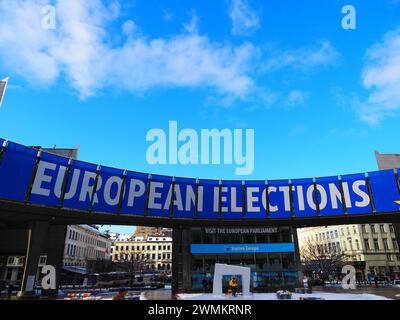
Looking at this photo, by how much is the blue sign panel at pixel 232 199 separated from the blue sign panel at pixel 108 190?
1052 cm

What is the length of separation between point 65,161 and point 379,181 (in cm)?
2853

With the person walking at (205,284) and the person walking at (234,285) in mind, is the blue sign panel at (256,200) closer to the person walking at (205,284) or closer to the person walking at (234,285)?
the person walking at (205,284)

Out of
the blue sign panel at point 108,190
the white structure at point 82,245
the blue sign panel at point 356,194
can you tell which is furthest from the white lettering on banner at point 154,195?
the white structure at point 82,245

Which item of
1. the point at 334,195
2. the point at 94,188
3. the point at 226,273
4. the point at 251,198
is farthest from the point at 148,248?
the point at 226,273

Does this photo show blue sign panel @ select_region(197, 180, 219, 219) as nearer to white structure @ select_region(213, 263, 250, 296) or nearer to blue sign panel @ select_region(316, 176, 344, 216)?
white structure @ select_region(213, 263, 250, 296)

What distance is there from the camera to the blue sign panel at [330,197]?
97.5 feet

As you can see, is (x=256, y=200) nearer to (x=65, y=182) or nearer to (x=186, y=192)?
(x=186, y=192)

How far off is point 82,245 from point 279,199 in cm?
7034

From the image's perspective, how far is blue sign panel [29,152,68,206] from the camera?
2359 cm

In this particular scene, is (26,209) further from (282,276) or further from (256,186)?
(282,276)

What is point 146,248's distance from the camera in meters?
122

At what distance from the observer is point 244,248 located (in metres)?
32.6

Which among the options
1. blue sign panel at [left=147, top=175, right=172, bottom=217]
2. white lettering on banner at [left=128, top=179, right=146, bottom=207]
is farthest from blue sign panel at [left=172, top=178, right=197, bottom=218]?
white lettering on banner at [left=128, top=179, right=146, bottom=207]
